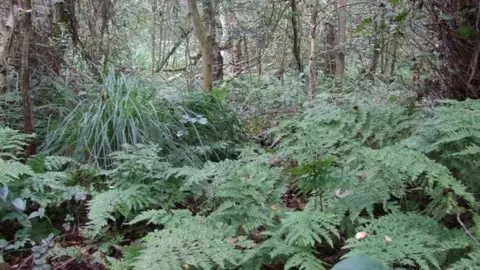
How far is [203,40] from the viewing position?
4621mm

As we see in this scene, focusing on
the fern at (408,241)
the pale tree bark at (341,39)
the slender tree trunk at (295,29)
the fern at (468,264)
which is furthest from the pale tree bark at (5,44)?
the pale tree bark at (341,39)

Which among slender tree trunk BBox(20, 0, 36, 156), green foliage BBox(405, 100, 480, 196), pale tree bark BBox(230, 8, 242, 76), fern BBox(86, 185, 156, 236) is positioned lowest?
fern BBox(86, 185, 156, 236)

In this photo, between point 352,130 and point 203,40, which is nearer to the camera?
point 352,130

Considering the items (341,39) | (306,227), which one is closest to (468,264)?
(306,227)

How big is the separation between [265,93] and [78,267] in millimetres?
4241

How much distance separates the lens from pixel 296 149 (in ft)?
8.34

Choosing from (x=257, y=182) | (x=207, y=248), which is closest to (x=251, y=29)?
(x=257, y=182)

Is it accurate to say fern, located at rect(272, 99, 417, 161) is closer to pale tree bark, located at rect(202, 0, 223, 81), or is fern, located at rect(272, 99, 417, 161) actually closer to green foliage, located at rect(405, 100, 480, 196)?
green foliage, located at rect(405, 100, 480, 196)

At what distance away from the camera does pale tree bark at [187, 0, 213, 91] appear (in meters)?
4.54

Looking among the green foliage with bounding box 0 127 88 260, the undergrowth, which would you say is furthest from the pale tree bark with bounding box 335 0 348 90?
the green foliage with bounding box 0 127 88 260

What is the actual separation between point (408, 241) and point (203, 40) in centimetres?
339

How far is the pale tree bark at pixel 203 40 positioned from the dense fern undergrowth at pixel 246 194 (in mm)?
1161

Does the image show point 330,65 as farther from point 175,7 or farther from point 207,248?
point 207,248

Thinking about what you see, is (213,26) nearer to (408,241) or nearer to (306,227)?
(306,227)
